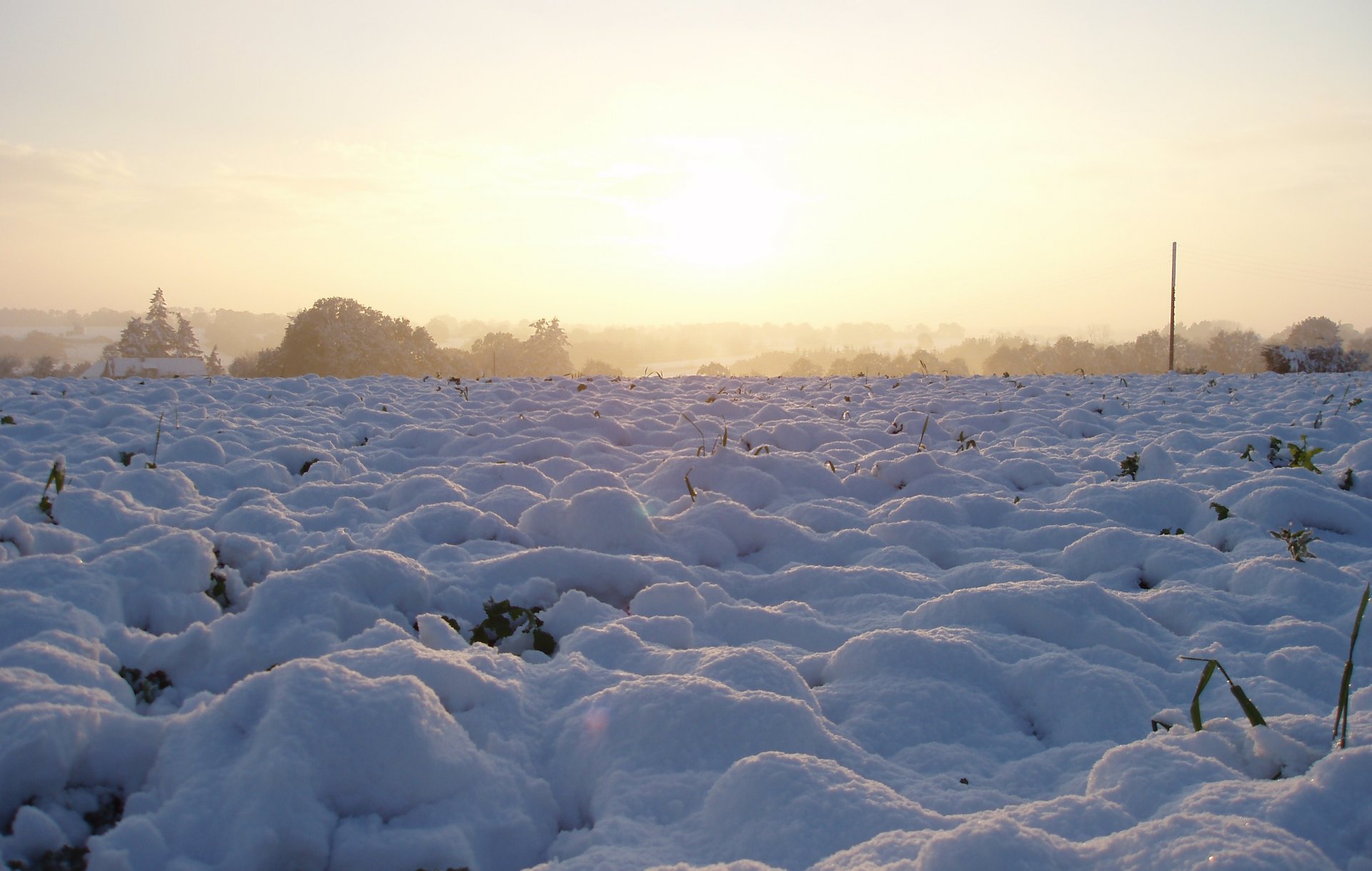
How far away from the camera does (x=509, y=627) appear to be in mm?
2049

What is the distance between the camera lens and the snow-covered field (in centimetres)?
119

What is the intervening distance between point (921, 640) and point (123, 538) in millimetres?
2456

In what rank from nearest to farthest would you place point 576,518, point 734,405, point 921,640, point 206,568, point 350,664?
point 350,664 → point 921,640 → point 206,568 → point 576,518 → point 734,405

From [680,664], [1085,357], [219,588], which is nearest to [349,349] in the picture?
[219,588]

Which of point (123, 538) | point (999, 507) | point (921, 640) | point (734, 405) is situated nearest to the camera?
point (921, 640)

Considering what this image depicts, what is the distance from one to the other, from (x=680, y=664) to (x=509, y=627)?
555mm

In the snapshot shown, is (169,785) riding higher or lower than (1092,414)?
lower

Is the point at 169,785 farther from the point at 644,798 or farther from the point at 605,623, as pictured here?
the point at 605,623

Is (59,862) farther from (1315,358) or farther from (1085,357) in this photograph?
(1085,357)

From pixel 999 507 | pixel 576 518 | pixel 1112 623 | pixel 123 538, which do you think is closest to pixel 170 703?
pixel 123 538

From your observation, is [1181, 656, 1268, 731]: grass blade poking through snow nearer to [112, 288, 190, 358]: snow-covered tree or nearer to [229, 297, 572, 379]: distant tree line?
[229, 297, 572, 379]: distant tree line

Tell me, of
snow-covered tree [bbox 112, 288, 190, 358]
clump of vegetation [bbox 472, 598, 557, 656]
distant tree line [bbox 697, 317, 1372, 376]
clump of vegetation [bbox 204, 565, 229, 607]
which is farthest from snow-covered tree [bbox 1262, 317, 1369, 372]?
snow-covered tree [bbox 112, 288, 190, 358]

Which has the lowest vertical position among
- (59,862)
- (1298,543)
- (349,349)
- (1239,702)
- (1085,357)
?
(59,862)

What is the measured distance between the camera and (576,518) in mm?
2783
